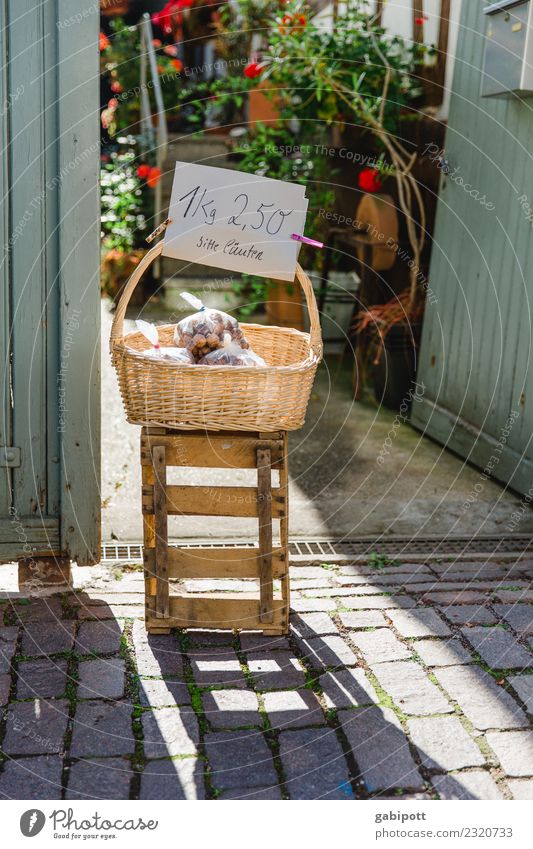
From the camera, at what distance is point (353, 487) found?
13.2 feet

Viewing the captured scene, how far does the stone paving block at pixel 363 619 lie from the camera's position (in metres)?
2.81

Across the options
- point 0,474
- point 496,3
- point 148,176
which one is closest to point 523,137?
point 496,3

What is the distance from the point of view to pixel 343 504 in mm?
3836

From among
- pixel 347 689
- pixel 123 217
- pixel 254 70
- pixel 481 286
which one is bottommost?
pixel 347 689

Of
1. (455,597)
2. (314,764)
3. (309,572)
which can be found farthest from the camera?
(309,572)

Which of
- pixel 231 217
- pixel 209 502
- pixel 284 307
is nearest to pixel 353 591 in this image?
pixel 209 502

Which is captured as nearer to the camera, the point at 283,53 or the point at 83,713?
the point at 83,713

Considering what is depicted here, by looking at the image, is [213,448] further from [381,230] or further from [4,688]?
[381,230]

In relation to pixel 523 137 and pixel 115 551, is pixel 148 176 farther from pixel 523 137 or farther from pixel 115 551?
pixel 115 551

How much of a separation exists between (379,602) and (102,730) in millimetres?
1065

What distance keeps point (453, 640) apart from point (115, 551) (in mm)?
1285

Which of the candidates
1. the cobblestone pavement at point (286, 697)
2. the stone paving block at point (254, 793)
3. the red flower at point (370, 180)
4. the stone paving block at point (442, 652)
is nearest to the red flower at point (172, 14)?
the red flower at point (370, 180)

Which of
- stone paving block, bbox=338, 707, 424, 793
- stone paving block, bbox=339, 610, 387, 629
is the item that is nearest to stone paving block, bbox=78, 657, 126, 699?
stone paving block, bbox=338, 707, 424, 793
